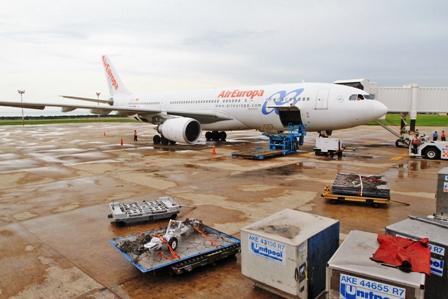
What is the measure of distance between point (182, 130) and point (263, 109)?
476 centimetres

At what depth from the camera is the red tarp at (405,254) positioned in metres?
3.35

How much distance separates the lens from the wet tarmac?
4.80 m

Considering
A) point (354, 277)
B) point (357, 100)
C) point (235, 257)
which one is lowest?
point (235, 257)

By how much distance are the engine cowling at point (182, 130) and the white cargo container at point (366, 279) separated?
15.7 metres

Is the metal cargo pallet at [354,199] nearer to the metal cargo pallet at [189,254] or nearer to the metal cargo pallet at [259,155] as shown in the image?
the metal cargo pallet at [189,254]

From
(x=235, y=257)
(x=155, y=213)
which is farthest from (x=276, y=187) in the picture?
(x=235, y=257)

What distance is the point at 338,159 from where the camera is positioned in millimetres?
15922

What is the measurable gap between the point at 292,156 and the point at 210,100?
7.85 m

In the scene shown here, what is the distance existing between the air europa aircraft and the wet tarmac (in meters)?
2.26

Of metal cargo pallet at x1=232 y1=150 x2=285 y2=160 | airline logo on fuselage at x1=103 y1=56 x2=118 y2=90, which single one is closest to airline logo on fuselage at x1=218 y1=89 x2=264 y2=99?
metal cargo pallet at x1=232 y1=150 x2=285 y2=160

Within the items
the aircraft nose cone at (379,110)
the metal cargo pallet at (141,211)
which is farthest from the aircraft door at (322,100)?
the metal cargo pallet at (141,211)

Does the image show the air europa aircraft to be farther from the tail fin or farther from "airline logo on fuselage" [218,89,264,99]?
the tail fin

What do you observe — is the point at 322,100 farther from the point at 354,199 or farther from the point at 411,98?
the point at 354,199

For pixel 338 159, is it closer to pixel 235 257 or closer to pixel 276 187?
→ pixel 276 187
